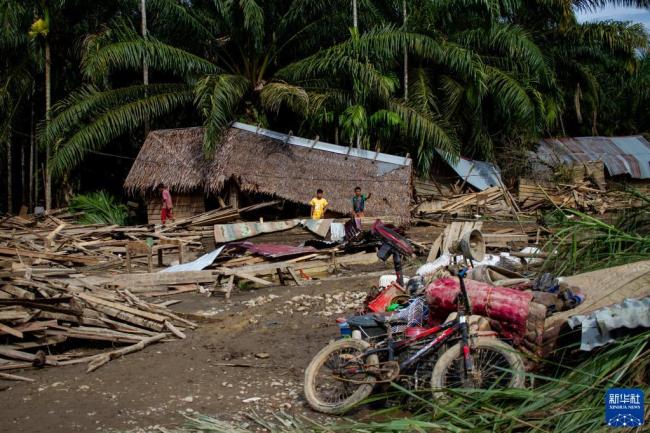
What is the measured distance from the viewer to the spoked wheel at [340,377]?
574 centimetres

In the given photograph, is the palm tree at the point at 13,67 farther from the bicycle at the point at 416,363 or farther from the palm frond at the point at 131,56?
the bicycle at the point at 416,363

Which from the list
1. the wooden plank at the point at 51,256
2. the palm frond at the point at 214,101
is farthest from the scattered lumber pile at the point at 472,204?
the wooden plank at the point at 51,256

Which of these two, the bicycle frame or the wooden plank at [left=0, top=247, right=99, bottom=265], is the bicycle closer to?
the bicycle frame

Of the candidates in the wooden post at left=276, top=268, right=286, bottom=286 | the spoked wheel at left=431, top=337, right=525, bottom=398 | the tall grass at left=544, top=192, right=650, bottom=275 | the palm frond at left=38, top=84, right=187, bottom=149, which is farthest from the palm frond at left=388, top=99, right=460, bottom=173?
the spoked wheel at left=431, top=337, right=525, bottom=398

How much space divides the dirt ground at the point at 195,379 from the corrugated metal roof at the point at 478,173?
12721 mm

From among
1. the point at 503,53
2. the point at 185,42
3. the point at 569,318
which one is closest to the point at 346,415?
the point at 569,318

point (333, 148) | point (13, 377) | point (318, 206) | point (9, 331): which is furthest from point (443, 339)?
point (333, 148)

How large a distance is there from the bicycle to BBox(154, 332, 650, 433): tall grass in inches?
8.1

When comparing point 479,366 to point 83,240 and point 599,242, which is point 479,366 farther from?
point 83,240

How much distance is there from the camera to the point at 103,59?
1692cm

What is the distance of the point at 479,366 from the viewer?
547cm

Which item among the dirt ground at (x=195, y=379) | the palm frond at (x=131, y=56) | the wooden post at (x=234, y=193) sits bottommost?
the dirt ground at (x=195, y=379)

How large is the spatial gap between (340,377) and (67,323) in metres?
3.47

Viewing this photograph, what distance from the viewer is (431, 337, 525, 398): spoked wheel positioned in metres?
5.36
